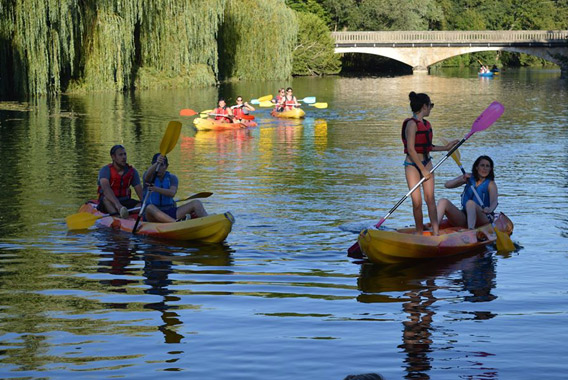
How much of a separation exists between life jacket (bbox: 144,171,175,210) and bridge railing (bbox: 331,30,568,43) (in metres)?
52.7

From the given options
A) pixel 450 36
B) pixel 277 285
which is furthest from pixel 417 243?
pixel 450 36

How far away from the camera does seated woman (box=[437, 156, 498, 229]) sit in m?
10.2

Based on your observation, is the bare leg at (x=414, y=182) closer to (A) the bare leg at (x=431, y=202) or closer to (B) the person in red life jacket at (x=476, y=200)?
(A) the bare leg at (x=431, y=202)

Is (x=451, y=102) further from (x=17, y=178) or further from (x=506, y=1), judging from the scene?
(x=506, y=1)

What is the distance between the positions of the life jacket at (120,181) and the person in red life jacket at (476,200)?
3531 mm

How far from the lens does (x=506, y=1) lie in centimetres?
8375

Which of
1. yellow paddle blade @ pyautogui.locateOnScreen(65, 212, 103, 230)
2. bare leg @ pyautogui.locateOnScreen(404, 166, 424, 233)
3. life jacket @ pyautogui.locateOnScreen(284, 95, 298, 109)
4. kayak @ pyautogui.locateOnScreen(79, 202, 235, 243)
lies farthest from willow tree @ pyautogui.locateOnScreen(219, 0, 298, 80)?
bare leg @ pyautogui.locateOnScreen(404, 166, 424, 233)

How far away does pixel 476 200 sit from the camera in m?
10.3

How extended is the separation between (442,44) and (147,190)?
57327mm

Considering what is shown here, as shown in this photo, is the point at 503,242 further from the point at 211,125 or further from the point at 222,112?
the point at 222,112

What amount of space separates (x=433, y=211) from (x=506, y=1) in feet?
255

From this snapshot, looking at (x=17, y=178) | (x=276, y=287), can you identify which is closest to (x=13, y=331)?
(x=276, y=287)

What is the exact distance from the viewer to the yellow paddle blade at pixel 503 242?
995 cm

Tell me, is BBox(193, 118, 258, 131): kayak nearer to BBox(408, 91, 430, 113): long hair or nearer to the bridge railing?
BBox(408, 91, 430, 113): long hair
